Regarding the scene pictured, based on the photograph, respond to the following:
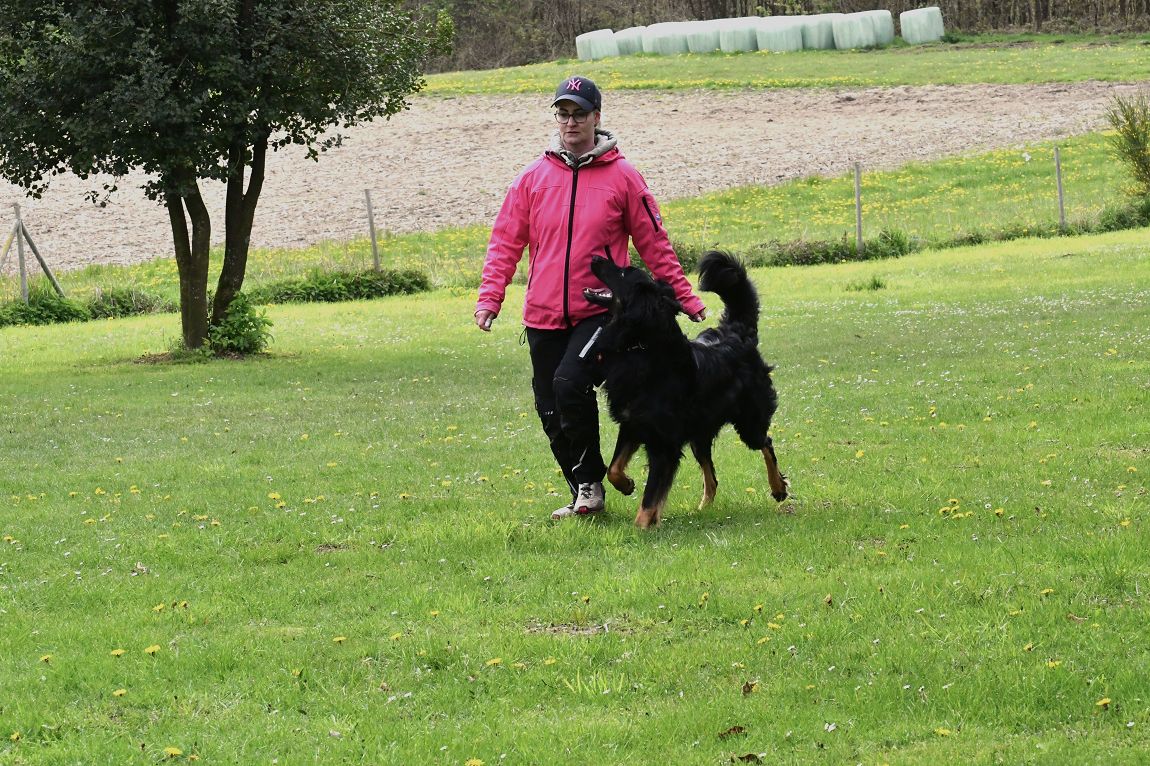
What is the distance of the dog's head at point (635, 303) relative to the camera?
7.39 metres

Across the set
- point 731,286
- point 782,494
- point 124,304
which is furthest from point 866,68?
point 782,494

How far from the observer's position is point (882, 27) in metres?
67.9

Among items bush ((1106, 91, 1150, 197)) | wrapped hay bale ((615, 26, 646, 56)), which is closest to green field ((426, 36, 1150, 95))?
wrapped hay bale ((615, 26, 646, 56))

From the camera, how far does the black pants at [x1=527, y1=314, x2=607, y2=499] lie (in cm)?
770

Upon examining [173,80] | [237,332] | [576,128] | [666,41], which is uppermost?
[666,41]

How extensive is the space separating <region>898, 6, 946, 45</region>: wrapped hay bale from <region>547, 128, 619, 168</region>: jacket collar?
6398 cm

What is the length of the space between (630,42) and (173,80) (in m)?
59.5

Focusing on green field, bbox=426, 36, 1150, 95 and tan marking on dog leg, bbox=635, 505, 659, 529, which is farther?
green field, bbox=426, 36, 1150, 95

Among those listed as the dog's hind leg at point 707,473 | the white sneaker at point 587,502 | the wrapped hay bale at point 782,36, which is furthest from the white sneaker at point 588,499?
the wrapped hay bale at point 782,36

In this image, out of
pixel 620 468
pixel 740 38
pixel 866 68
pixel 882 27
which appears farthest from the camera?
pixel 740 38

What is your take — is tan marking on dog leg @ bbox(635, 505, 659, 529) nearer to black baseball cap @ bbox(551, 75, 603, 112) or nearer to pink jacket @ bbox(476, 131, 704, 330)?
pink jacket @ bbox(476, 131, 704, 330)

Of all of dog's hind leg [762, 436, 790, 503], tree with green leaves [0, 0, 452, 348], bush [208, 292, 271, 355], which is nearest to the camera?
dog's hind leg [762, 436, 790, 503]

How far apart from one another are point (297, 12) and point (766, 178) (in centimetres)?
2593

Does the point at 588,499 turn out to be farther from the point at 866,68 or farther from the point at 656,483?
the point at 866,68
